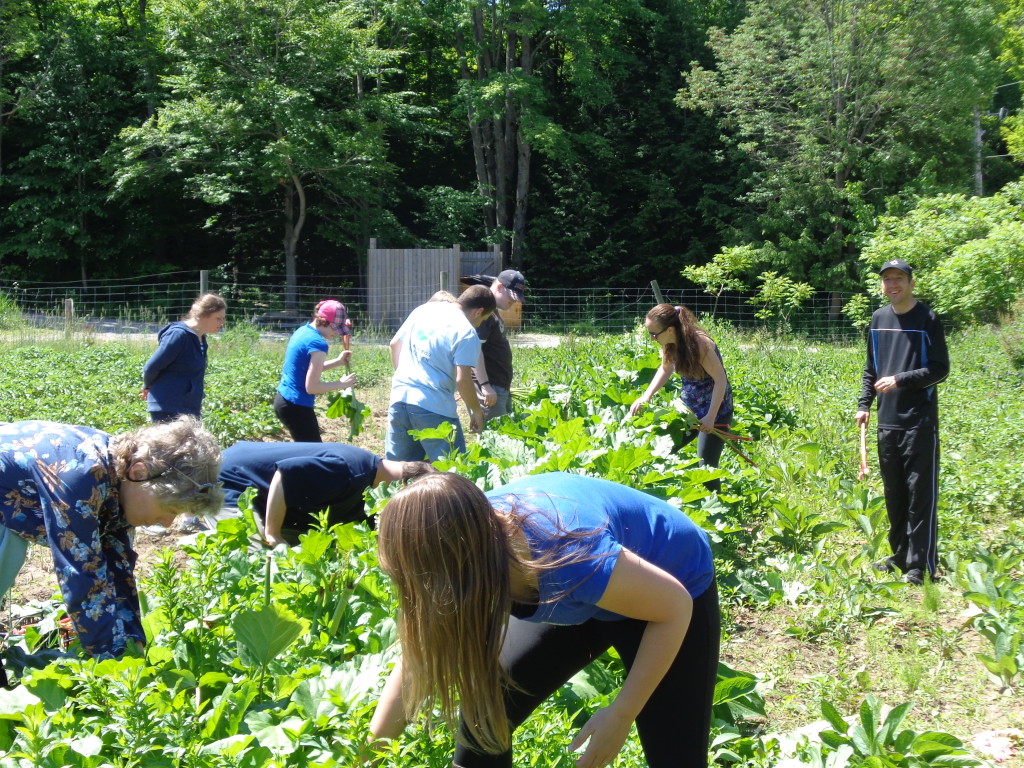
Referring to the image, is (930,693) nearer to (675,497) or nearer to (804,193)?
(675,497)

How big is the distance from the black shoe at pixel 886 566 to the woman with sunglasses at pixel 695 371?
3.59 feet

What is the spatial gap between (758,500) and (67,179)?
20990 mm

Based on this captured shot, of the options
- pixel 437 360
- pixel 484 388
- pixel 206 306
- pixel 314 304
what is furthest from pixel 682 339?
pixel 314 304

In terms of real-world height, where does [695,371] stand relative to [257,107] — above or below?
below

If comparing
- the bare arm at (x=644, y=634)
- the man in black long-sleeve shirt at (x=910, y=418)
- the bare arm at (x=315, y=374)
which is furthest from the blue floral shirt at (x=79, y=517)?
the man in black long-sleeve shirt at (x=910, y=418)

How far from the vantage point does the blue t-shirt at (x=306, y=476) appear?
4.21 meters

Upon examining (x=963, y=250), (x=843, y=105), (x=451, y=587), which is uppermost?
(x=843, y=105)

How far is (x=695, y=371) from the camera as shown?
5738 mm

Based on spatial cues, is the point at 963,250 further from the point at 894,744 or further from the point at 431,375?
the point at 894,744

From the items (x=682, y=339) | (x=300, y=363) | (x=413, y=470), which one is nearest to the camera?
(x=413, y=470)

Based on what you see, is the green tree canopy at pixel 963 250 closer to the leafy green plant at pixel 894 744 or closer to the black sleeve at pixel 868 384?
the black sleeve at pixel 868 384

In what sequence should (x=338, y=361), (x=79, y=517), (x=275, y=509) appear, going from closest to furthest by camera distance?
(x=79, y=517) < (x=275, y=509) < (x=338, y=361)

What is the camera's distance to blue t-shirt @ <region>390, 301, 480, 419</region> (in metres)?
5.37

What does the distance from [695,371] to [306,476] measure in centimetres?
260
